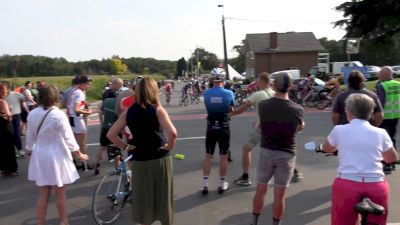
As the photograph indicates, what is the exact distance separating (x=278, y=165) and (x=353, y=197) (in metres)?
1.34

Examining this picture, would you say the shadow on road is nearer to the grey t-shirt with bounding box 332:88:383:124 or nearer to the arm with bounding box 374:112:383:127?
the grey t-shirt with bounding box 332:88:383:124

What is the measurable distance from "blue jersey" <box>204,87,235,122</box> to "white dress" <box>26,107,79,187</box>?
7.69 ft

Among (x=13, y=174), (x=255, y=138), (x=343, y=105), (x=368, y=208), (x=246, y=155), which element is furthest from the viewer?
(x=13, y=174)

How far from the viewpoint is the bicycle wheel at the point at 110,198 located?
5.16 meters

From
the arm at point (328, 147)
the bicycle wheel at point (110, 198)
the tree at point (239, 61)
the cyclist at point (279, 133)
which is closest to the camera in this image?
the arm at point (328, 147)

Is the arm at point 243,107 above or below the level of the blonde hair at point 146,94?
below

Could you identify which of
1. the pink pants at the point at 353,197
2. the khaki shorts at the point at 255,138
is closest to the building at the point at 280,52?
the khaki shorts at the point at 255,138

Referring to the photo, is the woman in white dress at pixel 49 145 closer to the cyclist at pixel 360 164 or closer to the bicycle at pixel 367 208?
the cyclist at pixel 360 164

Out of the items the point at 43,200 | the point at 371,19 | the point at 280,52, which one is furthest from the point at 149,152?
the point at 280,52

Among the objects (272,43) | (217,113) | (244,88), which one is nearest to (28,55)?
(272,43)

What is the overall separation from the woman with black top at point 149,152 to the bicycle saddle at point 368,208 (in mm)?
1822

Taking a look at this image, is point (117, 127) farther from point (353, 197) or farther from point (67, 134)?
point (353, 197)

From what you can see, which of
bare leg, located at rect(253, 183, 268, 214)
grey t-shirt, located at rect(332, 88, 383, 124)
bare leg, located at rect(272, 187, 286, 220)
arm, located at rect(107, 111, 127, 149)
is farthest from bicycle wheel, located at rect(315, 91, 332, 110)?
arm, located at rect(107, 111, 127, 149)

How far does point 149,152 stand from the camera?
4172 mm
